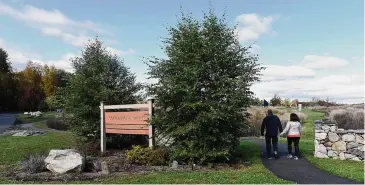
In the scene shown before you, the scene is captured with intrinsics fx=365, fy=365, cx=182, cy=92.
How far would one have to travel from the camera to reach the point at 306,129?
26.4 m

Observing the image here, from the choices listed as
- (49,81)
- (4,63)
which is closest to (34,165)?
(49,81)

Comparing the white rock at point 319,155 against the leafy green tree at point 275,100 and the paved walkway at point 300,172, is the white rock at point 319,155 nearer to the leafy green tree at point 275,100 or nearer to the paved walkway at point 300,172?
the paved walkway at point 300,172

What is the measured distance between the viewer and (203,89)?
1133 cm

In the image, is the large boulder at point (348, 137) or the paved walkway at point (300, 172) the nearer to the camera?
the paved walkway at point (300, 172)

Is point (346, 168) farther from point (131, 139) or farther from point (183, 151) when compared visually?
point (131, 139)

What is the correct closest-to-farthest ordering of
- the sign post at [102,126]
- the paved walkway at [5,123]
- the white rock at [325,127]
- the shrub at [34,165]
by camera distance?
the shrub at [34,165] < the white rock at [325,127] < the sign post at [102,126] < the paved walkway at [5,123]

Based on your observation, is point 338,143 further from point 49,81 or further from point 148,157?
point 49,81

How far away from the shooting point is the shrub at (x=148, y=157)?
11242mm

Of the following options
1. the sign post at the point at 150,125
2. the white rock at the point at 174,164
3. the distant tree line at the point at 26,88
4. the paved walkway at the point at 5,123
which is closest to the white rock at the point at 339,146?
the white rock at the point at 174,164

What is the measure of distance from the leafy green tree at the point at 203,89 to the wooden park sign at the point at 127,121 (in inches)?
28.0

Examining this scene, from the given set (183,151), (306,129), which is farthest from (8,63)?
(183,151)

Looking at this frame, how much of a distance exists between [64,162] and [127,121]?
13.3 ft

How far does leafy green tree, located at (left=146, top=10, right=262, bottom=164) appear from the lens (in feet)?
35.9

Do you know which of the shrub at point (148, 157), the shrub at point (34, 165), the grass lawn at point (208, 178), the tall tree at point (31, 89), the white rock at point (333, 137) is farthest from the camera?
the tall tree at point (31, 89)
